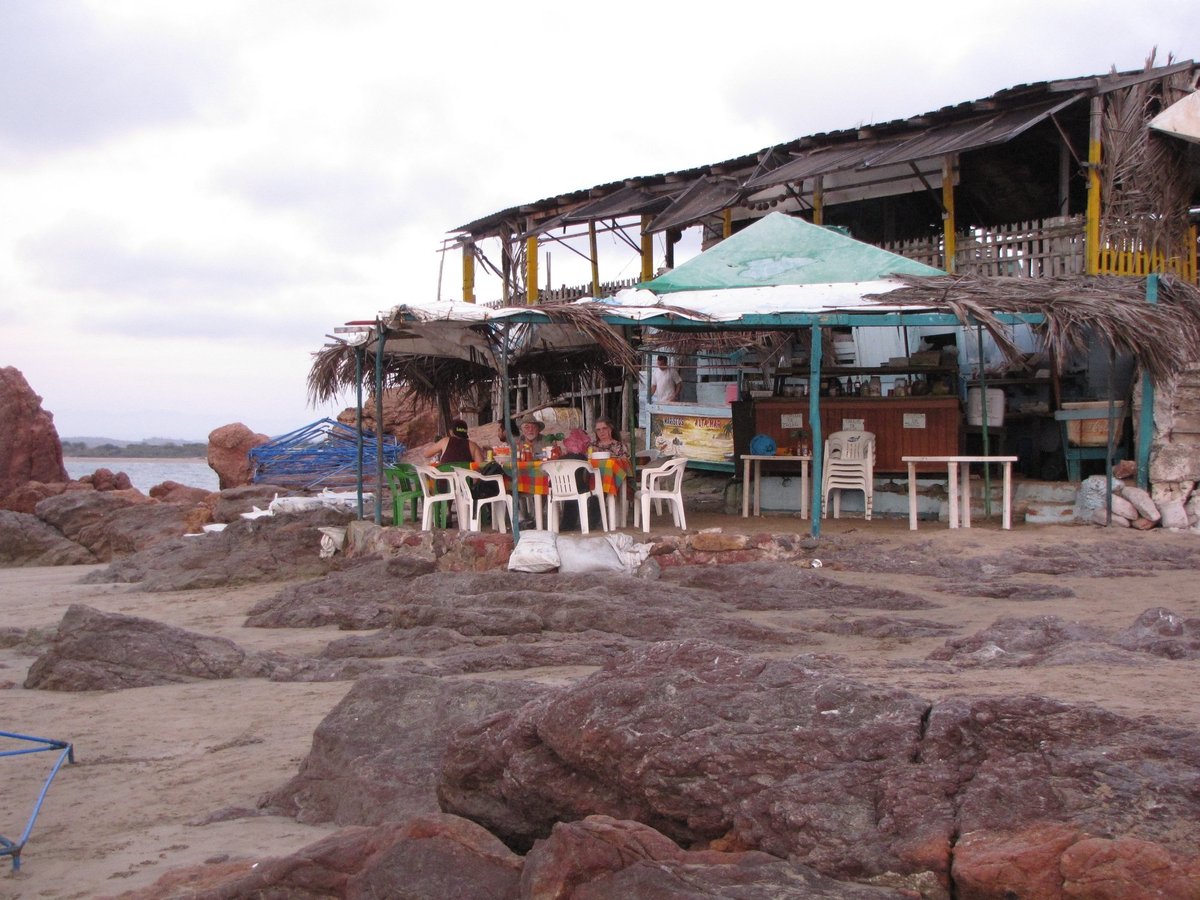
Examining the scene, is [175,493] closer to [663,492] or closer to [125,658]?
[663,492]

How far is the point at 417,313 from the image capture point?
36.4 ft

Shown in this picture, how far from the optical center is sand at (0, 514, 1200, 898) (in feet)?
14.1

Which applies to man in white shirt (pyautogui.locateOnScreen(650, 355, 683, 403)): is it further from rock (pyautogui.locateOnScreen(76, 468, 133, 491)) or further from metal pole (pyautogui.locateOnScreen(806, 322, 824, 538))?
rock (pyautogui.locateOnScreen(76, 468, 133, 491))

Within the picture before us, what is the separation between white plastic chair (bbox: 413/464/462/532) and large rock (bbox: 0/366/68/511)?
17.4 meters

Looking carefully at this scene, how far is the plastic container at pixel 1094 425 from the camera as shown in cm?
1247

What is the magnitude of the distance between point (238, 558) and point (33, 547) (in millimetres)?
5717

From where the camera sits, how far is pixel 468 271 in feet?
75.5

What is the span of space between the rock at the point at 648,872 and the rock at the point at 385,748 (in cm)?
138

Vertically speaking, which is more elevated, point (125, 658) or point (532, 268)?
point (532, 268)

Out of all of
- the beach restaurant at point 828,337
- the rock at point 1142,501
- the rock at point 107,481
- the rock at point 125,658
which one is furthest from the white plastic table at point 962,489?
the rock at point 107,481

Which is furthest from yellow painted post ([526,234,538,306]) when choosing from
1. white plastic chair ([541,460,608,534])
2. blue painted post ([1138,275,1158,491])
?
blue painted post ([1138,275,1158,491])

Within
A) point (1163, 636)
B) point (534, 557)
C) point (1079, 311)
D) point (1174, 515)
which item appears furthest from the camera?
point (1174, 515)

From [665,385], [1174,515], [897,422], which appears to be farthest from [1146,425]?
[665,385]

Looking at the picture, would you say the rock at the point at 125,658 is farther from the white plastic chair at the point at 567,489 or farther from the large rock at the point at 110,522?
the large rock at the point at 110,522
